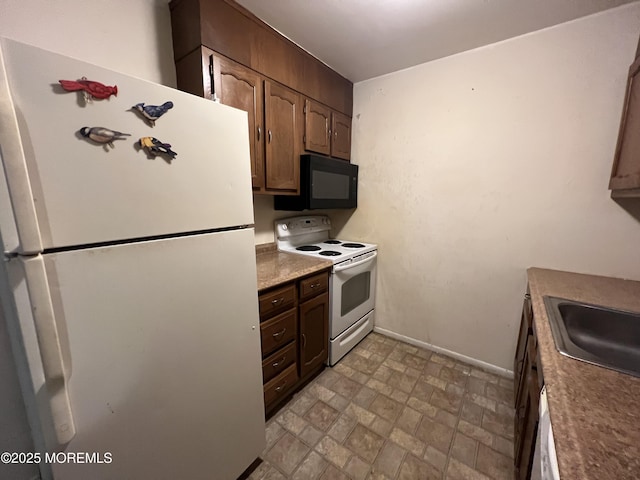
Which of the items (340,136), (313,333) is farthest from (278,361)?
(340,136)

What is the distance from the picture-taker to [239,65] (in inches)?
55.3

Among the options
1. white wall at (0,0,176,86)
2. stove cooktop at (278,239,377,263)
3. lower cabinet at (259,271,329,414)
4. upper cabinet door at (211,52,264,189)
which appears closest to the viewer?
white wall at (0,0,176,86)

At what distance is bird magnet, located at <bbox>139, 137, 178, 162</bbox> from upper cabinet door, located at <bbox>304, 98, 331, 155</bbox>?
1222 millimetres

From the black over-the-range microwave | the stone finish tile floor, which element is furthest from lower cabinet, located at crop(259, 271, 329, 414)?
the black over-the-range microwave

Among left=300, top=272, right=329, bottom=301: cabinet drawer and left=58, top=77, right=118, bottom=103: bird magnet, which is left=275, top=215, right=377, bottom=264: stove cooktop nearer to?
left=300, top=272, right=329, bottom=301: cabinet drawer

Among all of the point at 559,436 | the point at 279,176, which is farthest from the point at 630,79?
the point at 279,176

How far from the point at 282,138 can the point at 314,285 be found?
3.41ft

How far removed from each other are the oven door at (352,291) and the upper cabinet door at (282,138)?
2.42ft

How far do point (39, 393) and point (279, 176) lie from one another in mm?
1433

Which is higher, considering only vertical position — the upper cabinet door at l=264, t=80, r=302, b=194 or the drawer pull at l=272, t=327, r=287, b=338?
the upper cabinet door at l=264, t=80, r=302, b=194

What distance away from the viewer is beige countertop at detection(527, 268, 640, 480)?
47 centimetres

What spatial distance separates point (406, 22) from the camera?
148 centimetres

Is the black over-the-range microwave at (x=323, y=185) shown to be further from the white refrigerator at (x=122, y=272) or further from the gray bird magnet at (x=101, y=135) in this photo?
the gray bird magnet at (x=101, y=135)

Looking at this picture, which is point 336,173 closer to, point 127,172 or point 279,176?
point 279,176
